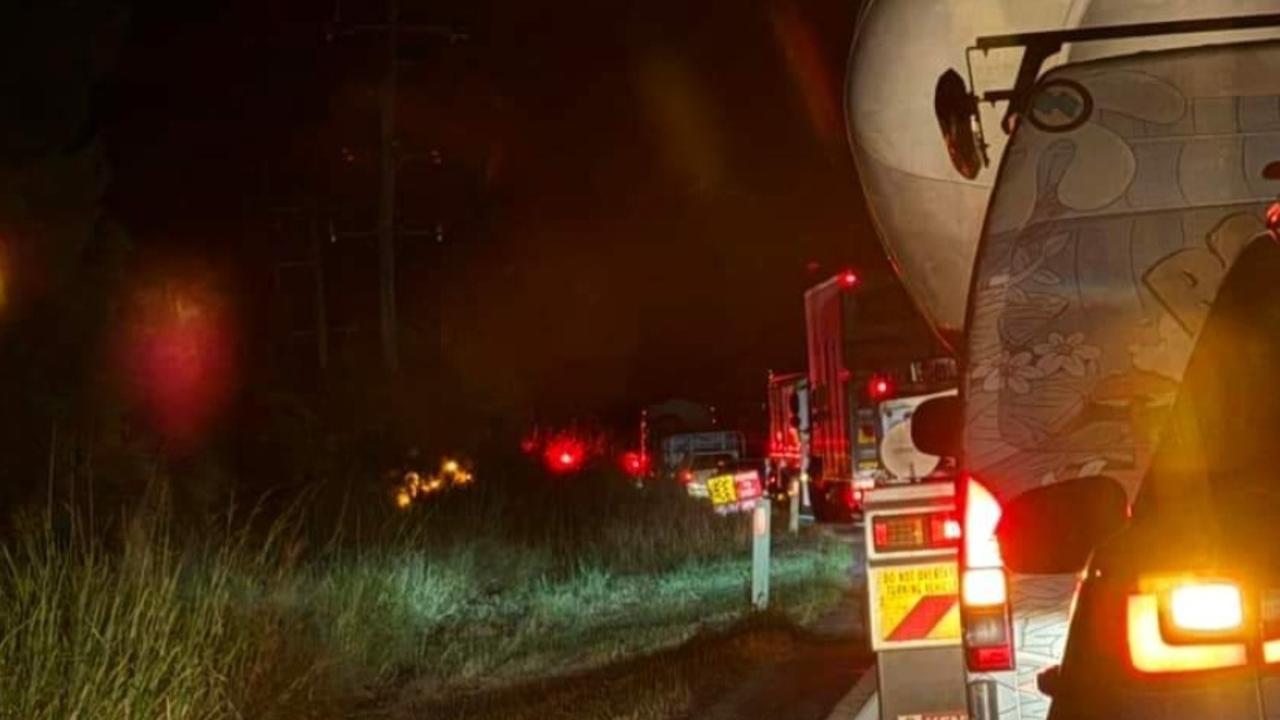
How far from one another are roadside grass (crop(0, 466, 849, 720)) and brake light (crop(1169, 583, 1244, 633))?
5.20 meters

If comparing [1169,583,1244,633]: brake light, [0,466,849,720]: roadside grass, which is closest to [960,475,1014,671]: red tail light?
[1169,583,1244,633]: brake light

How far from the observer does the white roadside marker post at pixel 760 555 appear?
15.0m

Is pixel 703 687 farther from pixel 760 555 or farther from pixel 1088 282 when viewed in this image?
pixel 1088 282

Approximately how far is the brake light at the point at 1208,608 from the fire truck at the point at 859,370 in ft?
63.7

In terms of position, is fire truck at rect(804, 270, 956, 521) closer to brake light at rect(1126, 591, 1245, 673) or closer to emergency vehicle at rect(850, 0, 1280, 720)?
emergency vehicle at rect(850, 0, 1280, 720)

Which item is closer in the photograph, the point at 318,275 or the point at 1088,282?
the point at 1088,282

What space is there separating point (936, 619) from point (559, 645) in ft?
21.3

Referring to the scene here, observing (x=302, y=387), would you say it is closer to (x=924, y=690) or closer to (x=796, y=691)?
(x=796, y=691)

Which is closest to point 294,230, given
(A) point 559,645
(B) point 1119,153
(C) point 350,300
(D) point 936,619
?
(C) point 350,300

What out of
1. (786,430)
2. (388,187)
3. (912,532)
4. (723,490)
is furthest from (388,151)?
(912,532)

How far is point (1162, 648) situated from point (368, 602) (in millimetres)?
10091

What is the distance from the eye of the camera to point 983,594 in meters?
5.37

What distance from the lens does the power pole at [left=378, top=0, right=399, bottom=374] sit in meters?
33.5

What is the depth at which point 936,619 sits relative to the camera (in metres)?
8.08
